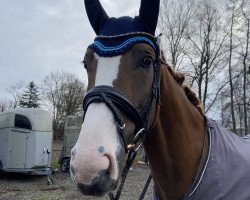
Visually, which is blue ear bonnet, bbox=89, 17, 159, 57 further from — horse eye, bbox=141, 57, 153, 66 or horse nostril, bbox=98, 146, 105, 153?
horse nostril, bbox=98, 146, 105, 153

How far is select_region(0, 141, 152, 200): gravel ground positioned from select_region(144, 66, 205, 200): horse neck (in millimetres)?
7594

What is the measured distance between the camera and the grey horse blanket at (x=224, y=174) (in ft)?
10.4

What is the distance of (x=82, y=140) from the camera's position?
7.82ft

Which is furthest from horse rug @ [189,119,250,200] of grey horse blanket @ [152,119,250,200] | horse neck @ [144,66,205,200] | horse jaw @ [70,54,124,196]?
horse jaw @ [70,54,124,196]

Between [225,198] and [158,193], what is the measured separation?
2.22ft

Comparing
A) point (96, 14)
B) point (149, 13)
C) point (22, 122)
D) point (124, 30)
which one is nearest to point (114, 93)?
point (124, 30)

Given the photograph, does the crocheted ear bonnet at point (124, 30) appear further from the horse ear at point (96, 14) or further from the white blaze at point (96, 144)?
the white blaze at point (96, 144)

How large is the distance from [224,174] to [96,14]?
1808 mm

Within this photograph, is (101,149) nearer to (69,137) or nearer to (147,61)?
(147,61)

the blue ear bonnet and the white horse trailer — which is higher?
the blue ear bonnet

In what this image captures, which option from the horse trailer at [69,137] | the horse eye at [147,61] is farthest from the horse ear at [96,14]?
the horse trailer at [69,137]

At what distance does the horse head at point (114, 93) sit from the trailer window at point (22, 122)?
1484 cm

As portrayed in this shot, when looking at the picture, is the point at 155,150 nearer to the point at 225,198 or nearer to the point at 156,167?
the point at 156,167

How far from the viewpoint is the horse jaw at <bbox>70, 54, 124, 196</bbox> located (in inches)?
90.5
